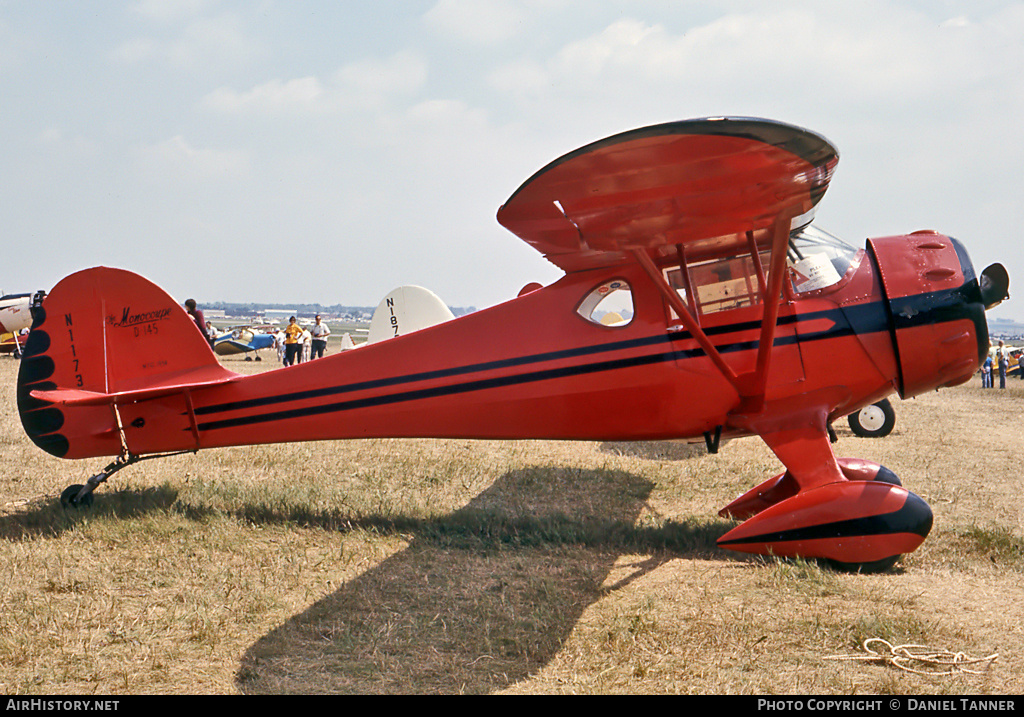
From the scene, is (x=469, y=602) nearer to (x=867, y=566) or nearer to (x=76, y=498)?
(x=867, y=566)

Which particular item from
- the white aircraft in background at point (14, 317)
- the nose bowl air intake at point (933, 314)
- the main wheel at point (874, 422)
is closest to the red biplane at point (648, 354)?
the nose bowl air intake at point (933, 314)

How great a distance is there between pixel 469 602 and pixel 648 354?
217cm

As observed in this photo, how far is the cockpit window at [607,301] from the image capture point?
538 cm

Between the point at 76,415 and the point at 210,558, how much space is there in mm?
2218

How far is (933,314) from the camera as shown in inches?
195

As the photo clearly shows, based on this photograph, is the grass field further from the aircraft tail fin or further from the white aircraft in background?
the white aircraft in background

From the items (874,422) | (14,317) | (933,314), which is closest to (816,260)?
(933,314)

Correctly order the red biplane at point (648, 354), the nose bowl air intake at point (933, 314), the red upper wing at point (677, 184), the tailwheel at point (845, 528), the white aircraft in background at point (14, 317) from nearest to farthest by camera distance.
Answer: the red upper wing at point (677, 184), the red biplane at point (648, 354), the tailwheel at point (845, 528), the nose bowl air intake at point (933, 314), the white aircraft in background at point (14, 317)

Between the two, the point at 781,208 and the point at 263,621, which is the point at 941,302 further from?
the point at 263,621

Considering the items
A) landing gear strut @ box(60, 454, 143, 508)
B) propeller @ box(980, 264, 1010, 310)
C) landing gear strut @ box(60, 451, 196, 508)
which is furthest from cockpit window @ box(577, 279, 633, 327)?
landing gear strut @ box(60, 454, 143, 508)

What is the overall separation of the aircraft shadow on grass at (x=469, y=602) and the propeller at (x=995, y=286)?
2.63m

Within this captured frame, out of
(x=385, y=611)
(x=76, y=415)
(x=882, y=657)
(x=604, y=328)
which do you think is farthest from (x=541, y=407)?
(x=76, y=415)

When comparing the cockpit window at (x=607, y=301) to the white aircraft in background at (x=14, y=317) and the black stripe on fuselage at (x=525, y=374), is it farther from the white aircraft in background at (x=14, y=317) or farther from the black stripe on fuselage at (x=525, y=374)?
the white aircraft in background at (x=14, y=317)
